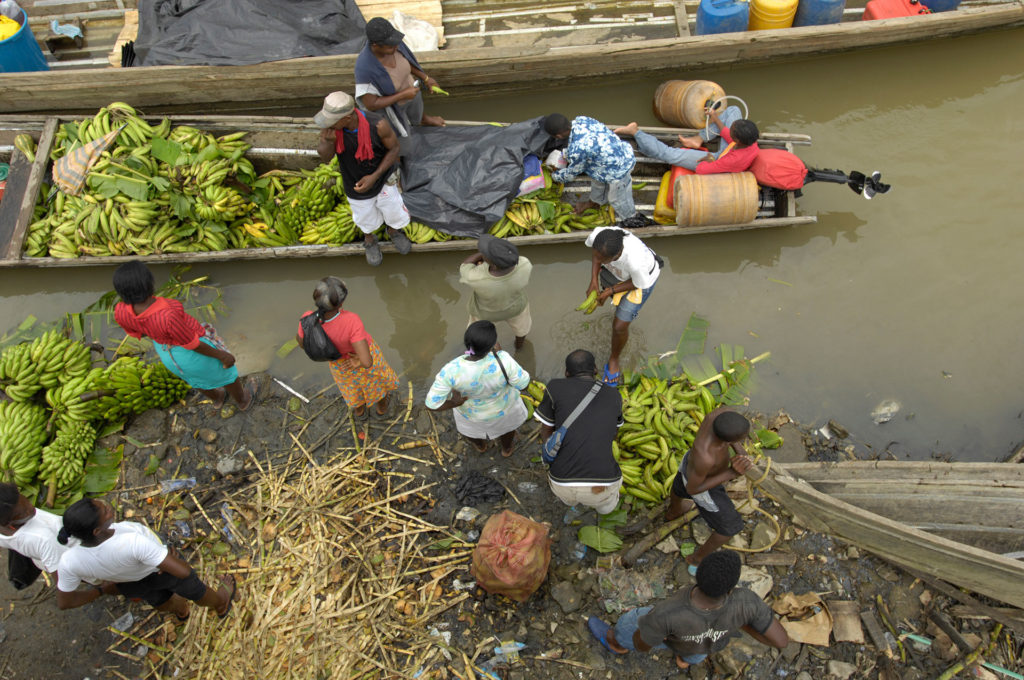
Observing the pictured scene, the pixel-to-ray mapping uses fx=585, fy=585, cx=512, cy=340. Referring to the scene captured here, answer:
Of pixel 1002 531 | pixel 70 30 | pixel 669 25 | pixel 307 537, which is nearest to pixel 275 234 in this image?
pixel 307 537

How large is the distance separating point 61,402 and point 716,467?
231 inches

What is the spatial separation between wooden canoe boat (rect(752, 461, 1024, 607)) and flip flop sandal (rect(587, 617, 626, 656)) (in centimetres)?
179

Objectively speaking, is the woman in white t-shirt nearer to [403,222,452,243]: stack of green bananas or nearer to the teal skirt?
the teal skirt

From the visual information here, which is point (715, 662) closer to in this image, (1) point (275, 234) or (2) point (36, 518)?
(2) point (36, 518)

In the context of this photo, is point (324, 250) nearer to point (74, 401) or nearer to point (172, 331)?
point (172, 331)

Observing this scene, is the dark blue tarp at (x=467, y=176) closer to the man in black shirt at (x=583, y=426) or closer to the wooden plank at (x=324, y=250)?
the wooden plank at (x=324, y=250)

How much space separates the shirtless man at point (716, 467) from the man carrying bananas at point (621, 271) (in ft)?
5.10

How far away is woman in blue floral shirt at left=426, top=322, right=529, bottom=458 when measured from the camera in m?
4.05

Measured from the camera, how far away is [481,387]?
4316 millimetres

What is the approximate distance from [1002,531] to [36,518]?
6826 millimetres

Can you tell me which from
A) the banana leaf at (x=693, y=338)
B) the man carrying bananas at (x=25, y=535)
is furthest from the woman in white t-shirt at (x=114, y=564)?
the banana leaf at (x=693, y=338)

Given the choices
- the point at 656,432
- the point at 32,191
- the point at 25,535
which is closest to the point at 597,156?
the point at 656,432


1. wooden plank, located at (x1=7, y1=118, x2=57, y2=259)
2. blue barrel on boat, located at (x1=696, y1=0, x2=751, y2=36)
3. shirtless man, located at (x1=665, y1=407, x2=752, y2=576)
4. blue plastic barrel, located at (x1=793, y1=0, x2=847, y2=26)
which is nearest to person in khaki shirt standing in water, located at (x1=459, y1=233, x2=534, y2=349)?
shirtless man, located at (x1=665, y1=407, x2=752, y2=576)

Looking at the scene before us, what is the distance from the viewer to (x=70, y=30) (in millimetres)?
7715
